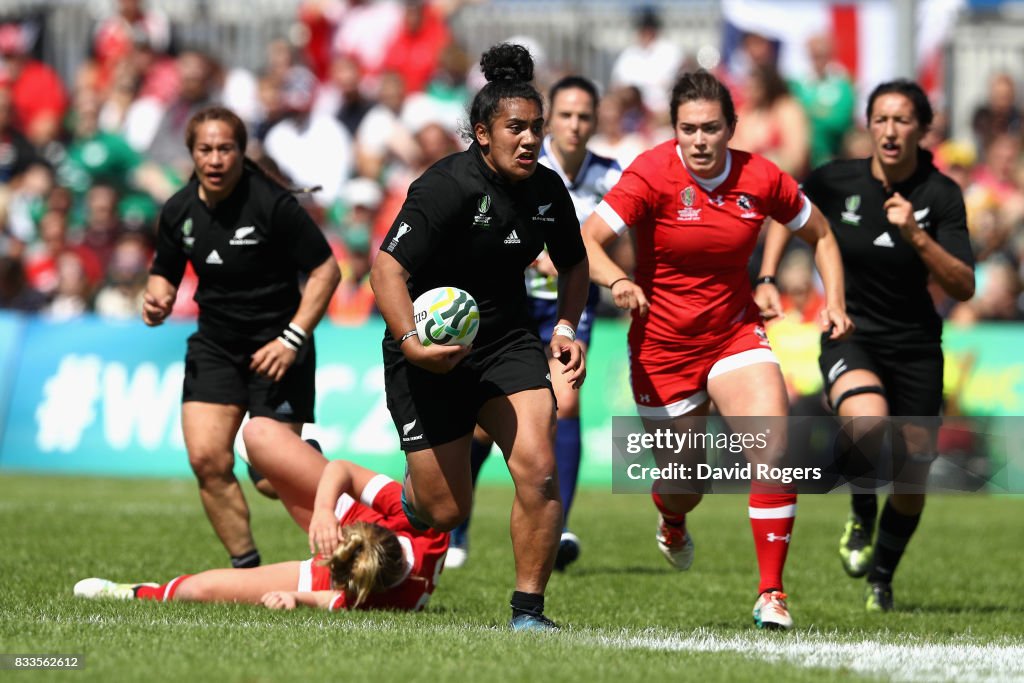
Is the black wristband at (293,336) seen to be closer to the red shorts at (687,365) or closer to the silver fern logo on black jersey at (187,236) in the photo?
the silver fern logo on black jersey at (187,236)

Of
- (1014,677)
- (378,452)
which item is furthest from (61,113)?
(1014,677)

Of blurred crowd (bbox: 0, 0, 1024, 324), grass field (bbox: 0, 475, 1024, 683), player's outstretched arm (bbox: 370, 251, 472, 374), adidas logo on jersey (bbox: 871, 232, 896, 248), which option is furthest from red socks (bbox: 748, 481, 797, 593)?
blurred crowd (bbox: 0, 0, 1024, 324)

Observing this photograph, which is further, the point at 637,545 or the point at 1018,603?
the point at 637,545

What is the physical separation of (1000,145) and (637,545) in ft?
26.6

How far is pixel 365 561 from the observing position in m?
7.33

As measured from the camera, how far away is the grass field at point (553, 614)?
5.70m

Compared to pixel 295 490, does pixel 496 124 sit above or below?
above

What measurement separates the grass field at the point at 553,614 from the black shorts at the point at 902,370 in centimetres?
110

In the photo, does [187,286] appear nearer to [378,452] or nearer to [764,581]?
[378,452]

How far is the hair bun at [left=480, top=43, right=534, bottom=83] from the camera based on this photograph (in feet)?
22.7

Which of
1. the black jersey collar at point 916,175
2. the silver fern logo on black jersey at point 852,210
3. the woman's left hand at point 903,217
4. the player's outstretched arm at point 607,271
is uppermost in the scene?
the black jersey collar at point 916,175

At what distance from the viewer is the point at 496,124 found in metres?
6.76

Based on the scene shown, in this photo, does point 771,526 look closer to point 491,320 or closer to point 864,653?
point 864,653

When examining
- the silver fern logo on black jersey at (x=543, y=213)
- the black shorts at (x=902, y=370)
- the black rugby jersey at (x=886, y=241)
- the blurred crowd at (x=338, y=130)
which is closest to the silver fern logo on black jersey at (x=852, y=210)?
the black rugby jersey at (x=886, y=241)
